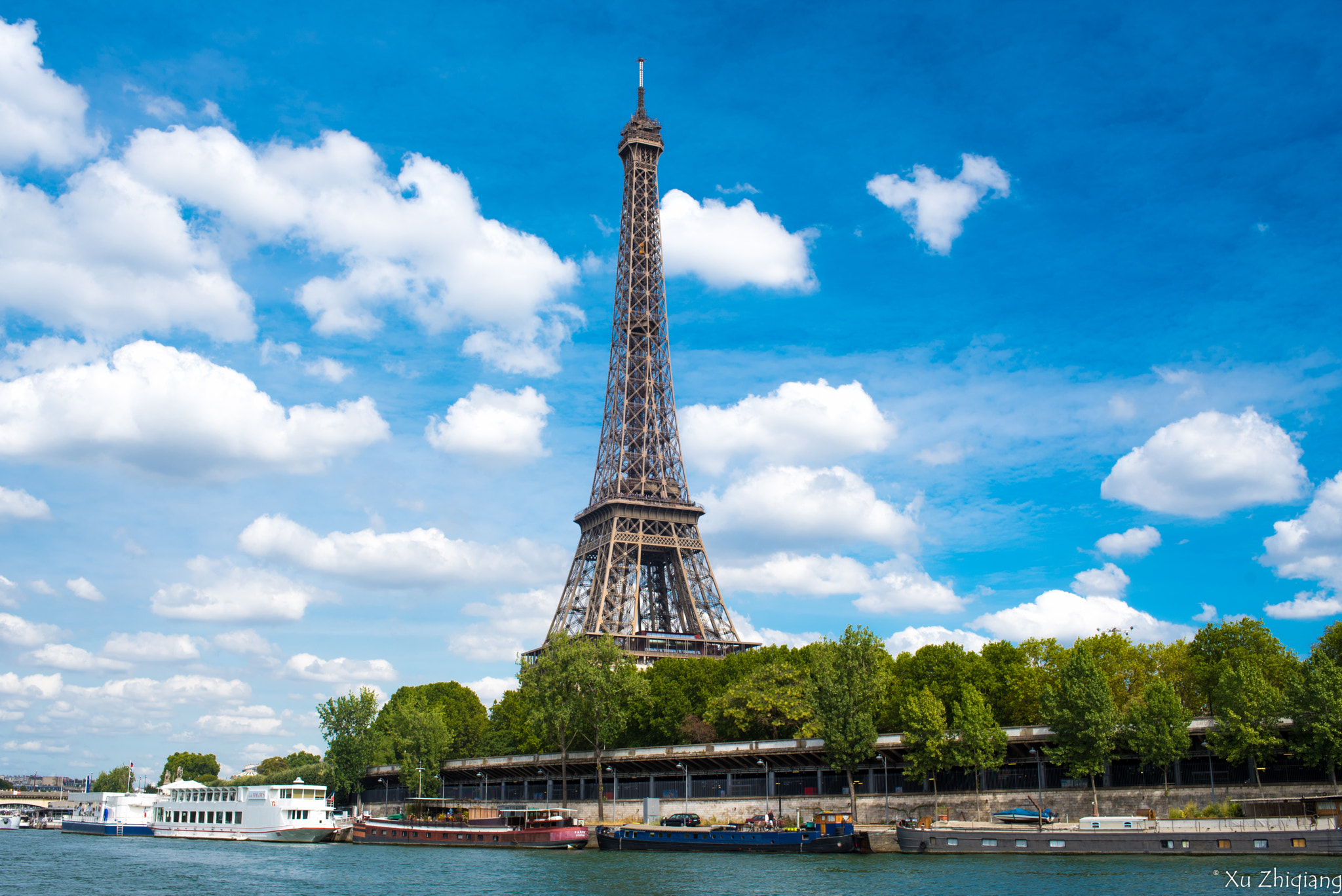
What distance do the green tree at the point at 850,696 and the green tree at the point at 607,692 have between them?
1991 centimetres

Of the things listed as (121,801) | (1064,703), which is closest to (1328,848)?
(1064,703)

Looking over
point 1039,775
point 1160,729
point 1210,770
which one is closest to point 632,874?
A: point 1039,775

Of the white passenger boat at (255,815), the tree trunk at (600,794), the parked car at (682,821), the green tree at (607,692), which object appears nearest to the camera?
the parked car at (682,821)

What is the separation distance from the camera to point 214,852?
257ft

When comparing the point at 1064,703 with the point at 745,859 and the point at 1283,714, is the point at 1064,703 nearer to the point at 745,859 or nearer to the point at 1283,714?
the point at 1283,714

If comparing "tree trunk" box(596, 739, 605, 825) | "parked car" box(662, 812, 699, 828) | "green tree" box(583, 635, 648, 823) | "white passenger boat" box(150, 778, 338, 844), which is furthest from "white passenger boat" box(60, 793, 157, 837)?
"parked car" box(662, 812, 699, 828)

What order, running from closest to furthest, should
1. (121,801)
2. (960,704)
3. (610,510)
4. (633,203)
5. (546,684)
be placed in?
(960,704)
(546,684)
(121,801)
(610,510)
(633,203)

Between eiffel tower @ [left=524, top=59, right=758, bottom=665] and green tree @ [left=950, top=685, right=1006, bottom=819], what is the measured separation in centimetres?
4410

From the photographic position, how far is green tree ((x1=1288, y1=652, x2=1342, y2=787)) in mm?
65188

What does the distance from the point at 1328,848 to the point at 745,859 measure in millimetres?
30384

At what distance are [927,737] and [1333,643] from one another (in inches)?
1221

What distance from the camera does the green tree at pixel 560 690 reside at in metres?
95.6

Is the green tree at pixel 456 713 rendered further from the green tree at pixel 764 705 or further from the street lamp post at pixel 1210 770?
the street lamp post at pixel 1210 770

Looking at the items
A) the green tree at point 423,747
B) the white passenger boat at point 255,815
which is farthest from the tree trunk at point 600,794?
the white passenger boat at point 255,815
